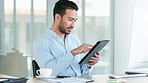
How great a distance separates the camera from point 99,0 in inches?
180

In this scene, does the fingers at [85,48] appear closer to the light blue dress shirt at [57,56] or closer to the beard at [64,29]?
the light blue dress shirt at [57,56]

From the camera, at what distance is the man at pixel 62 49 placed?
91.4 inches

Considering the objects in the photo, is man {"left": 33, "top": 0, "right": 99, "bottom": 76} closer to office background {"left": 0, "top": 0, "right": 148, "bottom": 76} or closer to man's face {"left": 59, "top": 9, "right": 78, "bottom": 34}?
man's face {"left": 59, "top": 9, "right": 78, "bottom": 34}

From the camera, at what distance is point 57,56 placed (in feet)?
8.04

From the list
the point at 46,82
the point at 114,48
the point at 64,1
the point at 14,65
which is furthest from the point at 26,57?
the point at 46,82

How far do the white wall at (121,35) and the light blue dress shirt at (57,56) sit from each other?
1.91 m

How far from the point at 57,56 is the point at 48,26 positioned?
1959mm

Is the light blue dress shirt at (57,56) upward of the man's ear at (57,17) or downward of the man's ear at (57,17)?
downward

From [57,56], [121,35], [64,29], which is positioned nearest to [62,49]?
[57,56]

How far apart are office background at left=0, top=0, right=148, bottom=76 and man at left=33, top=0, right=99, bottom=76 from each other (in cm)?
172

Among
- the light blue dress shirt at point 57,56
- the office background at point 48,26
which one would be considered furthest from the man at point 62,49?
the office background at point 48,26

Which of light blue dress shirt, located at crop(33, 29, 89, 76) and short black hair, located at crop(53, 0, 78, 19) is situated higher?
short black hair, located at crop(53, 0, 78, 19)

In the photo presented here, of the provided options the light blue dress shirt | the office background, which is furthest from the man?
the office background

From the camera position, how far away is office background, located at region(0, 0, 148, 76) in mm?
4281
